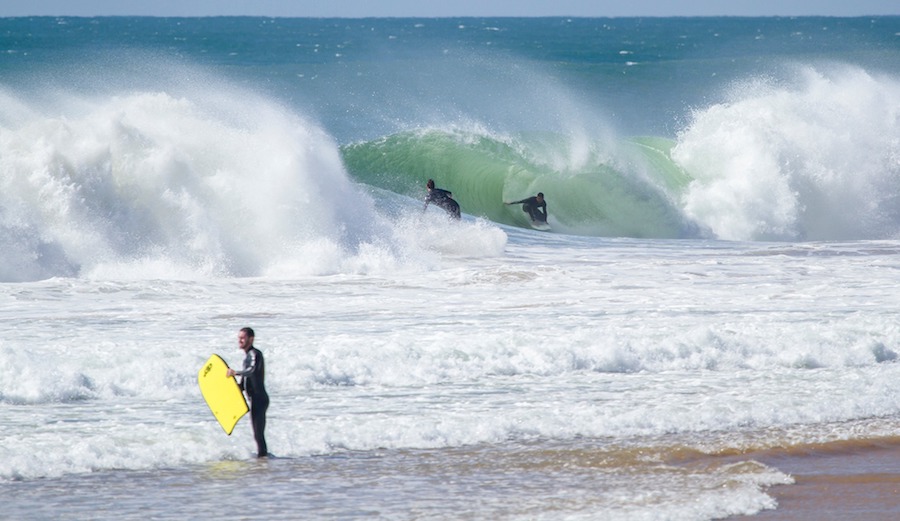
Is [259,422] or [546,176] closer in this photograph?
[259,422]

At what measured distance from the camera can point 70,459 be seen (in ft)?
26.5

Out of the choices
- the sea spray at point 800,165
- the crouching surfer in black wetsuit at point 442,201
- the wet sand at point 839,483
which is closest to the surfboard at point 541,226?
the crouching surfer in black wetsuit at point 442,201

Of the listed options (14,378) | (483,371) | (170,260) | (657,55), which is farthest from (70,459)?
(657,55)

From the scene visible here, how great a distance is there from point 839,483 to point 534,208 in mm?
14236

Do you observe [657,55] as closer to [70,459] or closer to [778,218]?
[778,218]

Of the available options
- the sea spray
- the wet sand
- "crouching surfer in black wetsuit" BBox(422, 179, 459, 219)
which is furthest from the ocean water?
"crouching surfer in black wetsuit" BBox(422, 179, 459, 219)

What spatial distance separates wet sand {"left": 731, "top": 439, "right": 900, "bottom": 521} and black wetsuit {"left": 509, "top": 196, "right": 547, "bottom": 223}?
42.6ft

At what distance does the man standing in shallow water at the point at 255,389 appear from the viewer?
8328mm

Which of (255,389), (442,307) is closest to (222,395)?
(255,389)

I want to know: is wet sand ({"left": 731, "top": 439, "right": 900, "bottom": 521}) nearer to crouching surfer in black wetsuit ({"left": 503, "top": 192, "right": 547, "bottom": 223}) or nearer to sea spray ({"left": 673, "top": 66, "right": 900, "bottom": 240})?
crouching surfer in black wetsuit ({"left": 503, "top": 192, "right": 547, "bottom": 223})

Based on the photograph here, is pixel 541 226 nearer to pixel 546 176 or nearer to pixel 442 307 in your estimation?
pixel 546 176

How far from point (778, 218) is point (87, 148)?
505 inches

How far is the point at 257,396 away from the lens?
8.34m

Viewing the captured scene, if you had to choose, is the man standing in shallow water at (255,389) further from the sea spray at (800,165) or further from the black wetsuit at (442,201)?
the sea spray at (800,165)
